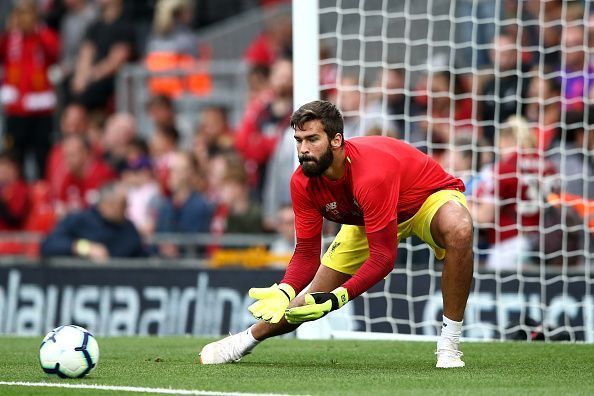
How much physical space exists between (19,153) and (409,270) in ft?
27.8

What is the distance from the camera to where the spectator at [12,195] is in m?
17.0

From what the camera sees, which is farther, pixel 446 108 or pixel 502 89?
pixel 446 108

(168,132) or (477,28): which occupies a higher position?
(477,28)

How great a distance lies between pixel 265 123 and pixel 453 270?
7506 mm

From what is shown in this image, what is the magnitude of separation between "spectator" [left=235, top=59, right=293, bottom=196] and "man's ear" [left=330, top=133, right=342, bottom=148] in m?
6.73

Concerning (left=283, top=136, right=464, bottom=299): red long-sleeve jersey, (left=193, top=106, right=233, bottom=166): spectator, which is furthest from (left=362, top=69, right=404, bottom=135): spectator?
(left=283, top=136, right=464, bottom=299): red long-sleeve jersey

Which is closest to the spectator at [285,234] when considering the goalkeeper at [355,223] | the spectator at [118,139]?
the spectator at [118,139]

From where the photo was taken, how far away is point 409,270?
1180 centimetres

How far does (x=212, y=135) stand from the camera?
54.0 feet

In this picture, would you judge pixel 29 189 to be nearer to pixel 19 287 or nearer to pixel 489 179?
pixel 19 287

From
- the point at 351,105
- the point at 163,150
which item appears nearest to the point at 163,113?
the point at 163,150

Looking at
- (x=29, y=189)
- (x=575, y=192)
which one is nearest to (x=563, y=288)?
(x=575, y=192)

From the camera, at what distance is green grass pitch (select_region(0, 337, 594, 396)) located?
712 cm

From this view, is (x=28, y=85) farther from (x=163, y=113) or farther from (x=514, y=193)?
(x=514, y=193)
